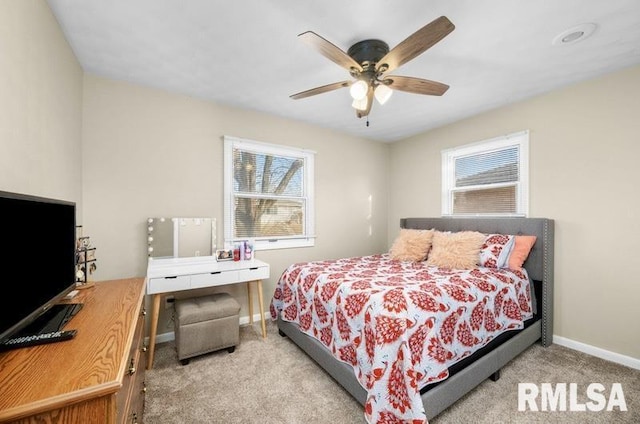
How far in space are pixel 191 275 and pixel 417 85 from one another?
7.81 ft

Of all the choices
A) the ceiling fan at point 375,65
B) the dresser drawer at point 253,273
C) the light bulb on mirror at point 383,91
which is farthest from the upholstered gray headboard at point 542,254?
the dresser drawer at point 253,273

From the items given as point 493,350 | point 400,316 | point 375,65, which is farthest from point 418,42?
point 493,350

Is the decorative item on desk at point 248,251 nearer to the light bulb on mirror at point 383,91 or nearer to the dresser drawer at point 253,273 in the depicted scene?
the dresser drawer at point 253,273

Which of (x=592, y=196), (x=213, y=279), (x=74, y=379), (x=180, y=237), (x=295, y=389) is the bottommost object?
(x=295, y=389)

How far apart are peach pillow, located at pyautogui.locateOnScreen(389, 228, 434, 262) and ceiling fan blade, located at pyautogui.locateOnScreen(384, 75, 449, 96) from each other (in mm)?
1662

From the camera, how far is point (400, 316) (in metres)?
1.56

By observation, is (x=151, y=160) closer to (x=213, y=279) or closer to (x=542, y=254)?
(x=213, y=279)

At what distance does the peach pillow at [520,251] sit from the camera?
2605 mm

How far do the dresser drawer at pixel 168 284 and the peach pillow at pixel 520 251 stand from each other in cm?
302

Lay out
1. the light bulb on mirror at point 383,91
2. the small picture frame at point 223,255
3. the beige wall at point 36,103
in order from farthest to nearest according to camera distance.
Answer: the small picture frame at point 223,255 → the light bulb on mirror at point 383,91 → the beige wall at point 36,103

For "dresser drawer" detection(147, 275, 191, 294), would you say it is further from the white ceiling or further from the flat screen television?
the white ceiling

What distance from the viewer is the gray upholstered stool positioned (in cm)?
223

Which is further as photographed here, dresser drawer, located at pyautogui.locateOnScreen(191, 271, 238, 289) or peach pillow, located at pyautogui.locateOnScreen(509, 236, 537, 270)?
peach pillow, located at pyautogui.locateOnScreen(509, 236, 537, 270)

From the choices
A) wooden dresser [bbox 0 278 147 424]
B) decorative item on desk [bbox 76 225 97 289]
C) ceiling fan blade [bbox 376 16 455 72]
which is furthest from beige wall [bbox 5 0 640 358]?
ceiling fan blade [bbox 376 16 455 72]
